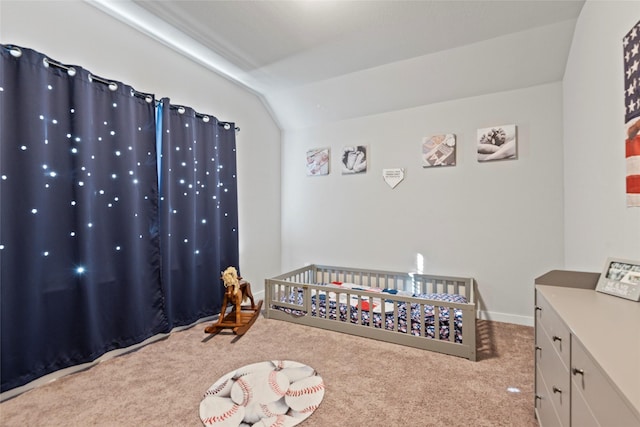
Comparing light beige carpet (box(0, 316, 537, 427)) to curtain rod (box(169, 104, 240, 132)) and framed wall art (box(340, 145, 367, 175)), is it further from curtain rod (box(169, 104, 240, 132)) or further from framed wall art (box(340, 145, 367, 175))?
curtain rod (box(169, 104, 240, 132))

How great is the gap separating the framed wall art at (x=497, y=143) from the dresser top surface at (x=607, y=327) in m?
1.61

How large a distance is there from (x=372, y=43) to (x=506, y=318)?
8.70 feet

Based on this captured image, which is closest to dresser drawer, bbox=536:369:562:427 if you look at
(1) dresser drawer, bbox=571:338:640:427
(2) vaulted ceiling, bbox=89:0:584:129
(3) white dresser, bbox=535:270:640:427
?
(3) white dresser, bbox=535:270:640:427

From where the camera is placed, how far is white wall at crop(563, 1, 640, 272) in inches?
51.4

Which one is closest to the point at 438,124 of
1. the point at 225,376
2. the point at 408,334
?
the point at 408,334

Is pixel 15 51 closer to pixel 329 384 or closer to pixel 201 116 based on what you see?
pixel 201 116

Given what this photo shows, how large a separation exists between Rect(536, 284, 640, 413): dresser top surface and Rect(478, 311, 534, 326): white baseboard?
1.51 metres

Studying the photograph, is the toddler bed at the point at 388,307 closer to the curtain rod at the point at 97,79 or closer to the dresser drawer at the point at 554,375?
the dresser drawer at the point at 554,375

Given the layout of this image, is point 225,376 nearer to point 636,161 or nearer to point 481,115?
point 636,161

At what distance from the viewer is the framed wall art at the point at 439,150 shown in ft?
8.89

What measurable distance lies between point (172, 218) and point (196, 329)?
98cm

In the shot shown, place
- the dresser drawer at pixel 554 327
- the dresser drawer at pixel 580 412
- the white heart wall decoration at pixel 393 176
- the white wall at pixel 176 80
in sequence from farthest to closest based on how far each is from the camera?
the white heart wall decoration at pixel 393 176 < the white wall at pixel 176 80 < the dresser drawer at pixel 554 327 < the dresser drawer at pixel 580 412

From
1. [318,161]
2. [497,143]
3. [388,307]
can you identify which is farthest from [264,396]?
[497,143]

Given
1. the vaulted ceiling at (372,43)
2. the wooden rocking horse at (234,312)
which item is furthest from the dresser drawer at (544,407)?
the vaulted ceiling at (372,43)
